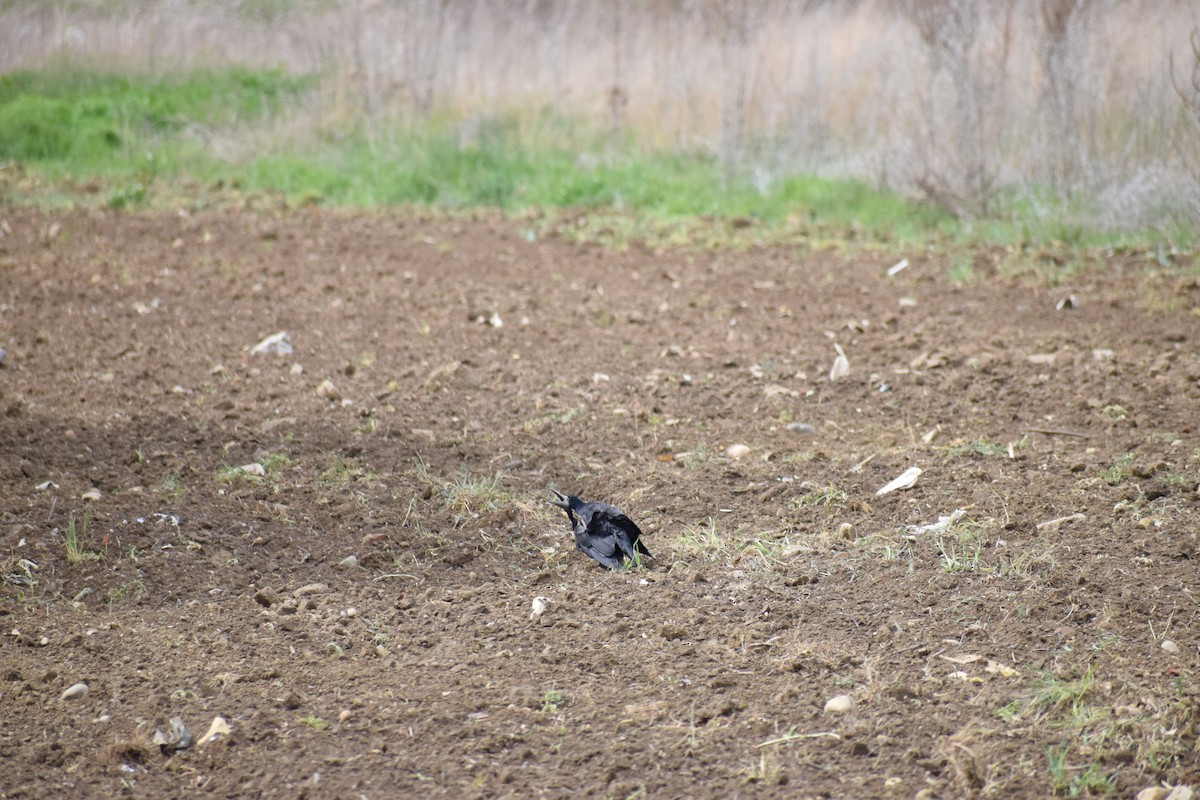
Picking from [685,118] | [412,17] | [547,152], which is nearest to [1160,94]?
[685,118]

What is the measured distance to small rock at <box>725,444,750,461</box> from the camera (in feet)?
11.5

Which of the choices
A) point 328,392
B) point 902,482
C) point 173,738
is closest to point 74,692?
point 173,738

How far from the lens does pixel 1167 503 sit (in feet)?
9.64

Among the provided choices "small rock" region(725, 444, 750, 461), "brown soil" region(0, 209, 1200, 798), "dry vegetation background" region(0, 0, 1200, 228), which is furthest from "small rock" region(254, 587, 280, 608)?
"dry vegetation background" region(0, 0, 1200, 228)

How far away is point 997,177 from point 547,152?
11.9 ft

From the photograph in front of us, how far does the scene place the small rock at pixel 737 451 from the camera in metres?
3.49

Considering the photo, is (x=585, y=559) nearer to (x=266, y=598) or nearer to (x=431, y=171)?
(x=266, y=598)

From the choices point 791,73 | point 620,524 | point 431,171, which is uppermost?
point 791,73

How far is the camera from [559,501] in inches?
125

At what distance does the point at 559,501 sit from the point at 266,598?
91 cm

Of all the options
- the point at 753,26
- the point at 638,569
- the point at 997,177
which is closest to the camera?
the point at 638,569

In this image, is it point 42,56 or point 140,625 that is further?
point 42,56

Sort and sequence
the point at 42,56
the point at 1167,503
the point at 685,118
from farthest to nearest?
the point at 42,56 < the point at 685,118 < the point at 1167,503

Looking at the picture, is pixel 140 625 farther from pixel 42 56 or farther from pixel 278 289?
pixel 42 56
